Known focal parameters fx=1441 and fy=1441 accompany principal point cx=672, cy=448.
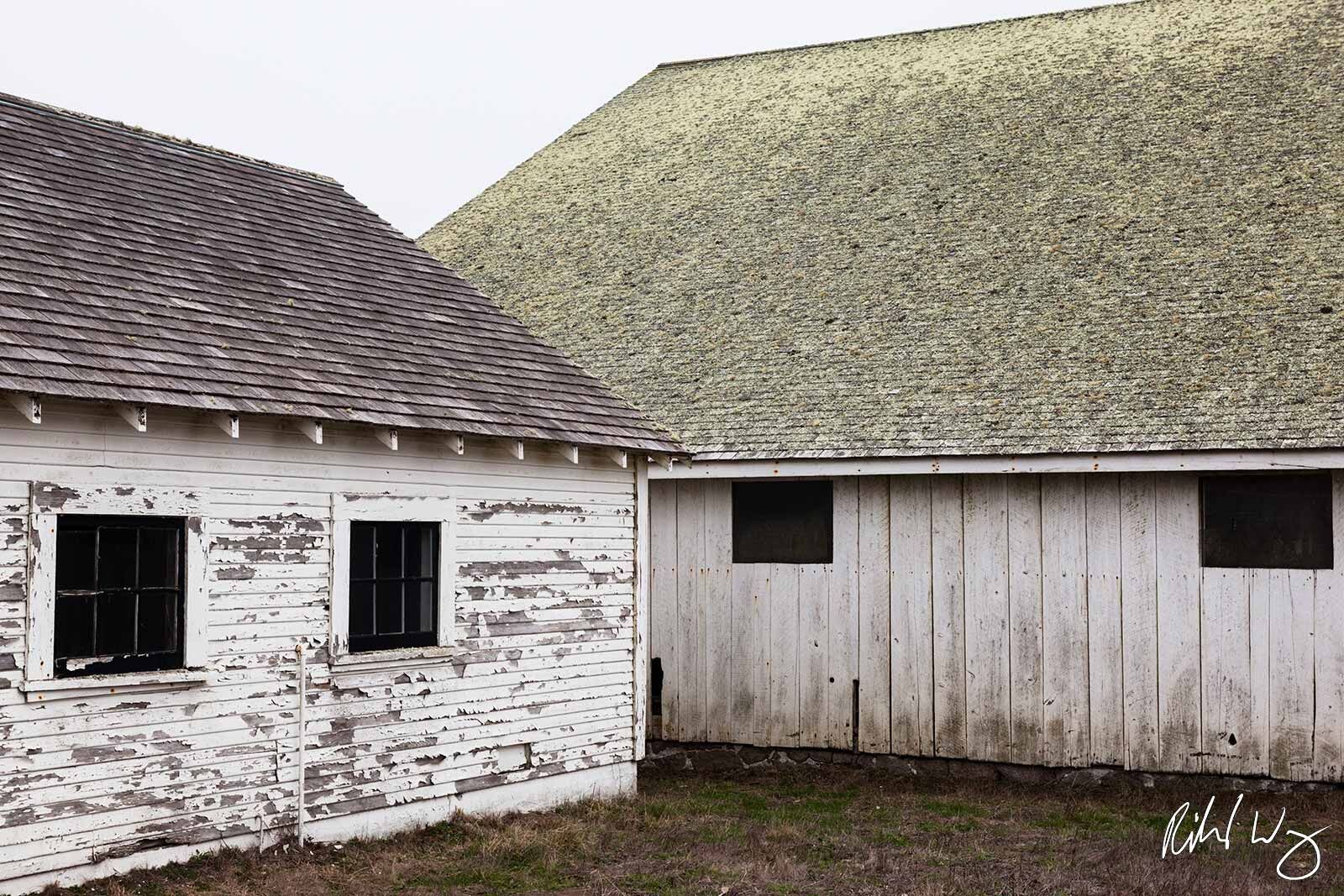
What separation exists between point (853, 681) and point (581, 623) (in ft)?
9.89

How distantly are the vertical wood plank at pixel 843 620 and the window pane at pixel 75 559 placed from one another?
6.95 m

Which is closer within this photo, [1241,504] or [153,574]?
[153,574]

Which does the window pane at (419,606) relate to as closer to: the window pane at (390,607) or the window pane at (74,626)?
the window pane at (390,607)

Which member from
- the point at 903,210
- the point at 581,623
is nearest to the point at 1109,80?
the point at 903,210

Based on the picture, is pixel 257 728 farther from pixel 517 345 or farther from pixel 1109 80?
pixel 1109 80

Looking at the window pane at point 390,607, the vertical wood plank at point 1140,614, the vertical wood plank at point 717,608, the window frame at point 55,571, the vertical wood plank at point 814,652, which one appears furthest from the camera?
the vertical wood plank at point 717,608

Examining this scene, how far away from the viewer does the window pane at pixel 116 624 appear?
26.8 feet

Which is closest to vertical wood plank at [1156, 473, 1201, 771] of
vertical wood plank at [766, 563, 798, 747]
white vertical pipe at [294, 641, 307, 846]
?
vertical wood plank at [766, 563, 798, 747]

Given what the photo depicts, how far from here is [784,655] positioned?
1342 centimetres

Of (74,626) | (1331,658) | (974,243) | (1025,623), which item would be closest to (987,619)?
(1025,623)

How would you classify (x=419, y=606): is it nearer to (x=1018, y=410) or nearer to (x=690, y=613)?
(x=690, y=613)

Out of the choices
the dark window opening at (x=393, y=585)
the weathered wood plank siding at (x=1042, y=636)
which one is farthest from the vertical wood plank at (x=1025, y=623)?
the dark window opening at (x=393, y=585)

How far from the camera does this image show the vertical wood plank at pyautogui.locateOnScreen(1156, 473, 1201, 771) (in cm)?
1176

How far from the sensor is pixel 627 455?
1186cm
